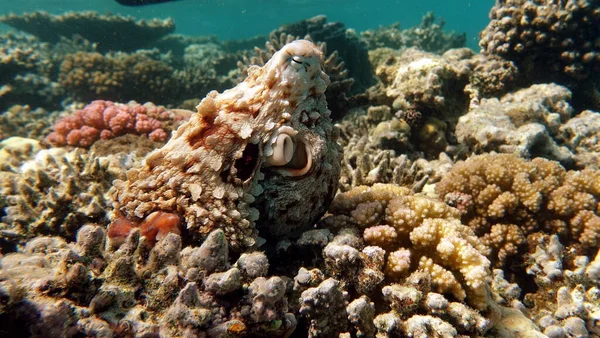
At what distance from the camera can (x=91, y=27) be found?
16.9 meters

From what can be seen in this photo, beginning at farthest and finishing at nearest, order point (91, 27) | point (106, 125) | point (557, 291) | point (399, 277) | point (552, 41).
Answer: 1. point (91, 27)
2. point (552, 41)
3. point (106, 125)
4. point (557, 291)
5. point (399, 277)

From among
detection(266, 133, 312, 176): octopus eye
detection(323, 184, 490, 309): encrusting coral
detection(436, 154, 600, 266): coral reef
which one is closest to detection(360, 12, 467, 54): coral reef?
detection(436, 154, 600, 266): coral reef

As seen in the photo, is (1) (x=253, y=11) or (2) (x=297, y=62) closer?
(2) (x=297, y=62)

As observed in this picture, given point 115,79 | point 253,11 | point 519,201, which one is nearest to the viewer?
point 519,201

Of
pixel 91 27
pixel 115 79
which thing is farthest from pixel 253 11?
pixel 115 79

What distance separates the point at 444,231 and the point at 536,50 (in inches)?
262

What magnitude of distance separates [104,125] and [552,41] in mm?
9258

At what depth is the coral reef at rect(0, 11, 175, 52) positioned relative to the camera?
→ 663 inches

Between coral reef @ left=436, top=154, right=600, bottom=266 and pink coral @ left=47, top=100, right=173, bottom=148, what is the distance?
498 cm

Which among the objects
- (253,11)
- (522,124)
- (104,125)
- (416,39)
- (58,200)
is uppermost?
(253,11)

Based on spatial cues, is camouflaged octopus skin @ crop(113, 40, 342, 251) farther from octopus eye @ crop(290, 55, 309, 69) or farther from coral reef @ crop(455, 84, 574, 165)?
coral reef @ crop(455, 84, 574, 165)

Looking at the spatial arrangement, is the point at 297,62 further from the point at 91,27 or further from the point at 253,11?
the point at 253,11

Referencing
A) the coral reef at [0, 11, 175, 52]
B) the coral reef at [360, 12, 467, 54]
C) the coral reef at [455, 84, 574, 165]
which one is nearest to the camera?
the coral reef at [455, 84, 574, 165]

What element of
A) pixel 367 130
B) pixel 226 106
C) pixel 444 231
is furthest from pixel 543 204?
pixel 226 106
